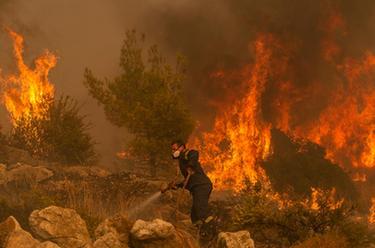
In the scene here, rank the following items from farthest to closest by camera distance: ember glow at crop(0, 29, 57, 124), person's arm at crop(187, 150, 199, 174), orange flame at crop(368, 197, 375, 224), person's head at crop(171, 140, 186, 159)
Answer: ember glow at crop(0, 29, 57, 124)
orange flame at crop(368, 197, 375, 224)
person's head at crop(171, 140, 186, 159)
person's arm at crop(187, 150, 199, 174)

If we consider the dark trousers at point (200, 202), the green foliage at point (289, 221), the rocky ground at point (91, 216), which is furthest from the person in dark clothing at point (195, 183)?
the green foliage at point (289, 221)

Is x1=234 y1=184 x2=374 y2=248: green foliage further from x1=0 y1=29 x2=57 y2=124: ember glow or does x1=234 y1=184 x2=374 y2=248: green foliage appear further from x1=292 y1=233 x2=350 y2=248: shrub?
x1=0 y1=29 x2=57 y2=124: ember glow

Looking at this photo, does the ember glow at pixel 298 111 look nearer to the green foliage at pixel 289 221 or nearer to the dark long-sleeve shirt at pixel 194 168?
the dark long-sleeve shirt at pixel 194 168

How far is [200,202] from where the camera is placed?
8.72 meters

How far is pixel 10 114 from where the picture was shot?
26922 millimetres

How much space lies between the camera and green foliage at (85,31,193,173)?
17297mm

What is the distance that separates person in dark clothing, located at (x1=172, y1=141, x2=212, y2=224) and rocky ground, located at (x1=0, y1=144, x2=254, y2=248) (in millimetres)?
278

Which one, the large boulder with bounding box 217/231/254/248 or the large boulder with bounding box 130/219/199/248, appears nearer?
the large boulder with bounding box 130/219/199/248

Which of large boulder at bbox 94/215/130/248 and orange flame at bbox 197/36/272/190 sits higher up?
orange flame at bbox 197/36/272/190

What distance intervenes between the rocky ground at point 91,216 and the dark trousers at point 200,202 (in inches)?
11.1

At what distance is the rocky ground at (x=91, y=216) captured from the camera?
5.96 m

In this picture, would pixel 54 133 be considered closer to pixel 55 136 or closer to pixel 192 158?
pixel 55 136

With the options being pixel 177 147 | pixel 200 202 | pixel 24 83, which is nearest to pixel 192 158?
pixel 177 147

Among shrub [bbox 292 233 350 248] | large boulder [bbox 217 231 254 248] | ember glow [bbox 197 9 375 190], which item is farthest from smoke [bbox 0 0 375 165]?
large boulder [bbox 217 231 254 248]
